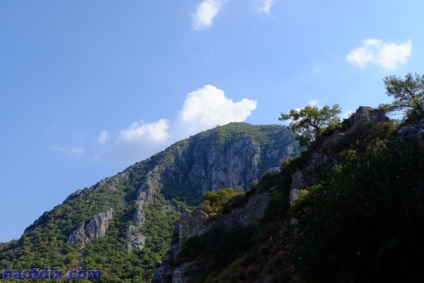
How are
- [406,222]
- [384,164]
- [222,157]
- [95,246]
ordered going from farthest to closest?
[222,157], [95,246], [384,164], [406,222]

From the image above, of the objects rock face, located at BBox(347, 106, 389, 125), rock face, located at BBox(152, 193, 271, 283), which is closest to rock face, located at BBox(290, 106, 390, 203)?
rock face, located at BBox(347, 106, 389, 125)

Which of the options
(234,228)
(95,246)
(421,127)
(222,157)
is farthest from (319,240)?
(222,157)

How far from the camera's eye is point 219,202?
4734 cm

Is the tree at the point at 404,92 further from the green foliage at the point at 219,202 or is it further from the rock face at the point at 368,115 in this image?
the green foliage at the point at 219,202

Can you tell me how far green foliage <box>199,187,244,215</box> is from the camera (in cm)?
4343

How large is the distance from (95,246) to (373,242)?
9331cm

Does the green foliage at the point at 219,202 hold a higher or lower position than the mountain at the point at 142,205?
lower

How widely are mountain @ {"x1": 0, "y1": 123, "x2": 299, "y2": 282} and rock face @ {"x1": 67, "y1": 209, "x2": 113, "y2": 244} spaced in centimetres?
23

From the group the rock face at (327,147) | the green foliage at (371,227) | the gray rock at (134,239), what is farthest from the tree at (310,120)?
the gray rock at (134,239)

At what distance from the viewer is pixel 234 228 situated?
3322 centimetres

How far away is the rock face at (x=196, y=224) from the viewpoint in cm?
3462

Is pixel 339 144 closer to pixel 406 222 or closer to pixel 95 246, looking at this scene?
pixel 406 222

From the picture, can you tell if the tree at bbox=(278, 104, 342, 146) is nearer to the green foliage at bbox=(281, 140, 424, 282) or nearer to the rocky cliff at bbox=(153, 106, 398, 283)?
the rocky cliff at bbox=(153, 106, 398, 283)

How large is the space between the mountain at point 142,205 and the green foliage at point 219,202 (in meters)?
32.1
